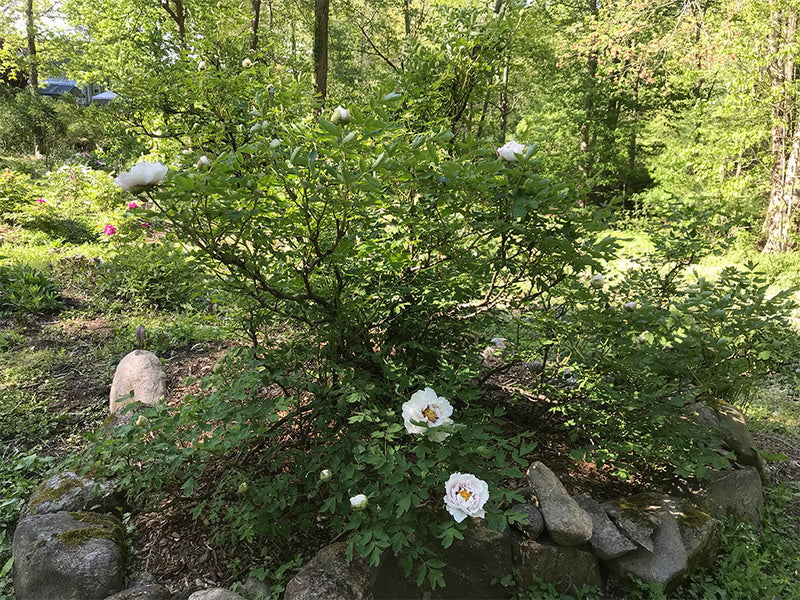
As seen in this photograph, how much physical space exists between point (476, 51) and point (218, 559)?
268cm

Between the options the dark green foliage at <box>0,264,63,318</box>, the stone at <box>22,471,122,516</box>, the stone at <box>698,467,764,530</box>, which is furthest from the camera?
the dark green foliage at <box>0,264,63,318</box>

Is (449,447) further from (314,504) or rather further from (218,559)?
A: (218,559)

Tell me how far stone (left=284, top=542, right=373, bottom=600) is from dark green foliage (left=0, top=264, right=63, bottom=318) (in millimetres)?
3678

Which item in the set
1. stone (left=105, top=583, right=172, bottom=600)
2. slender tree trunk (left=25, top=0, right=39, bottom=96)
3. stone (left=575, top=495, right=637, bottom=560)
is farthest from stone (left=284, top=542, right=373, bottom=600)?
slender tree trunk (left=25, top=0, right=39, bottom=96)

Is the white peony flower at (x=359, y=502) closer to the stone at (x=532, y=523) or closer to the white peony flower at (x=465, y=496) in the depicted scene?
the white peony flower at (x=465, y=496)

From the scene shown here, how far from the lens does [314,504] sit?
2.06 metres

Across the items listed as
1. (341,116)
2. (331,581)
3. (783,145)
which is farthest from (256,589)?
(783,145)

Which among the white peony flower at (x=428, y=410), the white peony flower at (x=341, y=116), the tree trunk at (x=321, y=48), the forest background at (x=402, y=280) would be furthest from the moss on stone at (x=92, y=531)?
the tree trunk at (x=321, y=48)

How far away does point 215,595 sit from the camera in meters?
1.66

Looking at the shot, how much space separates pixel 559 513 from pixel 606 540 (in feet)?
0.82

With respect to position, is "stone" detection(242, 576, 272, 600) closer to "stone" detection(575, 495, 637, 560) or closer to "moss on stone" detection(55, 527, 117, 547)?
"moss on stone" detection(55, 527, 117, 547)

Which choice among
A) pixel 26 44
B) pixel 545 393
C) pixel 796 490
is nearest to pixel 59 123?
pixel 26 44

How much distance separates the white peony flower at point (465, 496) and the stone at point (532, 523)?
551 millimetres

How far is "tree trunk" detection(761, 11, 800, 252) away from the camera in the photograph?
7.06 m
